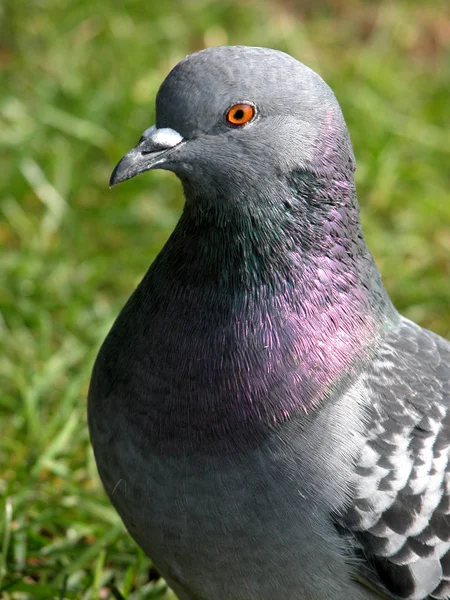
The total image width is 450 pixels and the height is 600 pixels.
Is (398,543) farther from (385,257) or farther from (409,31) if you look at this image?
(409,31)

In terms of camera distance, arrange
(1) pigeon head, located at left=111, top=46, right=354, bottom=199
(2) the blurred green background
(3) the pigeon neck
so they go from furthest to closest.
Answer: (2) the blurred green background
(3) the pigeon neck
(1) pigeon head, located at left=111, top=46, right=354, bottom=199

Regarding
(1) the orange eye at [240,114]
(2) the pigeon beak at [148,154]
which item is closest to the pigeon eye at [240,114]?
(1) the orange eye at [240,114]

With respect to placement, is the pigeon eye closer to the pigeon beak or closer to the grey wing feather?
the pigeon beak

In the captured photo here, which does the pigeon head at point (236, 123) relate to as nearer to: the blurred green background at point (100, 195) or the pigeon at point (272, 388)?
the pigeon at point (272, 388)

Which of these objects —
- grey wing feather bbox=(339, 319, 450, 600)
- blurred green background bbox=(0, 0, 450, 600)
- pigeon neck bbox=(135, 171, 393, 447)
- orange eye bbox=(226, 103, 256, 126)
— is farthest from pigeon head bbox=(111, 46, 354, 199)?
blurred green background bbox=(0, 0, 450, 600)

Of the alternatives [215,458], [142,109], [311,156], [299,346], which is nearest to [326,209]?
[311,156]

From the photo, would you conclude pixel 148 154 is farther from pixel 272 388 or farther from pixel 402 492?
pixel 402 492

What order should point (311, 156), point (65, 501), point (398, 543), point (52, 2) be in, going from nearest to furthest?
1. point (311, 156)
2. point (398, 543)
3. point (65, 501)
4. point (52, 2)
